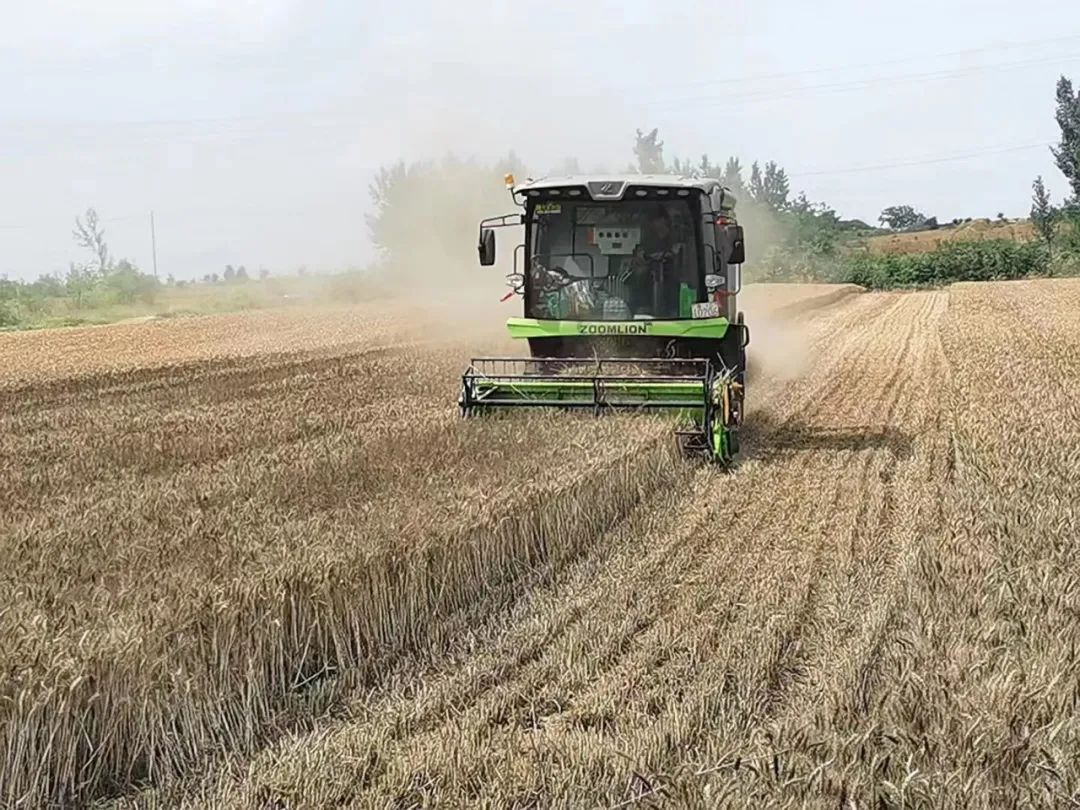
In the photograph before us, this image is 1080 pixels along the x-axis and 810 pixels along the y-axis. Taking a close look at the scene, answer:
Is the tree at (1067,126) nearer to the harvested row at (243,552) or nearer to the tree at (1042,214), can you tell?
the tree at (1042,214)

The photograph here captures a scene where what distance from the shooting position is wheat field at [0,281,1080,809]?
3.75 metres

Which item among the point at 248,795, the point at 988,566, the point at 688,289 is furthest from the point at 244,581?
the point at 688,289

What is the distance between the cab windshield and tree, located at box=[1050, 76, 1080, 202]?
6575cm

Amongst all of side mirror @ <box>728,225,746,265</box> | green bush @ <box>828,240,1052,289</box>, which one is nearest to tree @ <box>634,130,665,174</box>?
green bush @ <box>828,240,1052,289</box>

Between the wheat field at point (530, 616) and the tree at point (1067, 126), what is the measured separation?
66.3 m

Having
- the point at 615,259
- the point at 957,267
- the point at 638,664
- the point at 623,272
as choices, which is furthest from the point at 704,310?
the point at 957,267

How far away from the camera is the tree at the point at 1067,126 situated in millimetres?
69000

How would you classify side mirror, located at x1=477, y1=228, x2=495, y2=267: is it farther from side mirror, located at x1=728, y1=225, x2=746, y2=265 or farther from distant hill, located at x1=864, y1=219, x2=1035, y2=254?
distant hill, located at x1=864, y1=219, x2=1035, y2=254

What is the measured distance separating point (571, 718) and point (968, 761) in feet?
5.14

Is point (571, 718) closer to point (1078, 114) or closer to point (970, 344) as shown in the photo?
point (970, 344)

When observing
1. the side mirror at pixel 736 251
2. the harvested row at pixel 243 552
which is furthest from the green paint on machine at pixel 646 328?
the harvested row at pixel 243 552

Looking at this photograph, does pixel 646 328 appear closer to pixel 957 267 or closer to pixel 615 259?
pixel 615 259

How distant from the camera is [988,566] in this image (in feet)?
18.7

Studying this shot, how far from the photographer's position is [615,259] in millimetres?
11391
